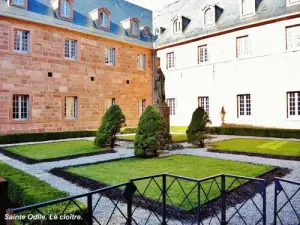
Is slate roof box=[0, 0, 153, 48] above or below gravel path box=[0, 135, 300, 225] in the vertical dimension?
above

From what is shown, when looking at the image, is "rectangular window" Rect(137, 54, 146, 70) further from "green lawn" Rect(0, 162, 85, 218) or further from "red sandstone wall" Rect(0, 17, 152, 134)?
"green lawn" Rect(0, 162, 85, 218)

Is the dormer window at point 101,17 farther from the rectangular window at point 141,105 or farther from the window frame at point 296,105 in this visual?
the window frame at point 296,105

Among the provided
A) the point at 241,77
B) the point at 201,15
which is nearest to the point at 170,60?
the point at 201,15

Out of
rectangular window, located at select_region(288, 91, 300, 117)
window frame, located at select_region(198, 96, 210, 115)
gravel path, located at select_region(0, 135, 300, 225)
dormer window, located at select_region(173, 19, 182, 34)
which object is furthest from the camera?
dormer window, located at select_region(173, 19, 182, 34)

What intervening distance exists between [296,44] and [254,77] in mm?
2956

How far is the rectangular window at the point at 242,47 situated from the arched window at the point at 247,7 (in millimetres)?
1590

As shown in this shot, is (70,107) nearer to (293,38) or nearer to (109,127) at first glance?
(109,127)

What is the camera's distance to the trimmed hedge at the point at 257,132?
14.6 metres

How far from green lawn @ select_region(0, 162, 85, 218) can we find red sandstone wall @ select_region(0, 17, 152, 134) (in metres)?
10.7


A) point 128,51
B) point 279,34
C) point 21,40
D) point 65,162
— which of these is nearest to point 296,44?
point 279,34

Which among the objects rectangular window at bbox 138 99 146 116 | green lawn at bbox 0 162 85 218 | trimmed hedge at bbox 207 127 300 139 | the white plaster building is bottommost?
green lawn at bbox 0 162 85 218

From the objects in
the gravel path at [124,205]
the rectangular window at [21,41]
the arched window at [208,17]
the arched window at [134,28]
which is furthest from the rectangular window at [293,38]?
the rectangular window at [21,41]

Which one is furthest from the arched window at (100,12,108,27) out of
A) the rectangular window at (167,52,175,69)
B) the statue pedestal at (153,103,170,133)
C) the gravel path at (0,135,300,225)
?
the gravel path at (0,135,300,225)

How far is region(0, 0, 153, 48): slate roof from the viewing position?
50.4ft
